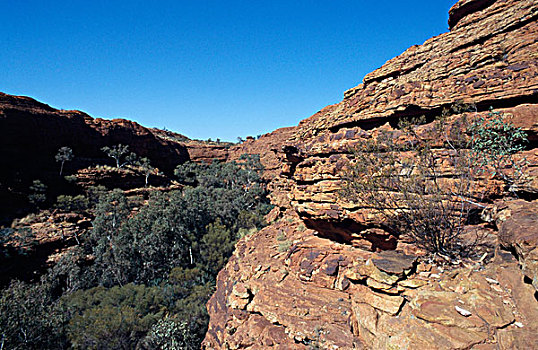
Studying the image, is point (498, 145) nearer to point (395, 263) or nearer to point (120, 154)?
point (395, 263)

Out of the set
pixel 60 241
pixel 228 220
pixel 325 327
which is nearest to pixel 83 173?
pixel 60 241

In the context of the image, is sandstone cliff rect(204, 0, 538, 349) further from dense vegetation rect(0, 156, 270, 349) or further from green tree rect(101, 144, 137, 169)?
green tree rect(101, 144, 137, 169)

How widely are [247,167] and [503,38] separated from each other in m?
41.7

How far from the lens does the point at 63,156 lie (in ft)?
102

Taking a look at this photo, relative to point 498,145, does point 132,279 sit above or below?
below

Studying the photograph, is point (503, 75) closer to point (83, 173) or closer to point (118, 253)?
point (118, 253)

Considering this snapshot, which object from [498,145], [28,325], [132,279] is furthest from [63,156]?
[498,145]

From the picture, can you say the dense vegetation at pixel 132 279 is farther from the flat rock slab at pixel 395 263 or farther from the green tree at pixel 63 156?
the flat rock slab at pixel 395 263

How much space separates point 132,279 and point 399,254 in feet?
75.7

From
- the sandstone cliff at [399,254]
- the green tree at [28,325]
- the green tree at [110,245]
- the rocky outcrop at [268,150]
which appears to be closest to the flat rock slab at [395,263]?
the sandstone cliff at [399,254]

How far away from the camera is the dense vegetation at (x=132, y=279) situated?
13.1 meters

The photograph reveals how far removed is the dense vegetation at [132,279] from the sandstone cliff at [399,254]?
19.0 ft

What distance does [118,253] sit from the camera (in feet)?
69.1

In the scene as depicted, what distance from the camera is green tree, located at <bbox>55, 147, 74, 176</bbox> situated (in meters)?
31.2
